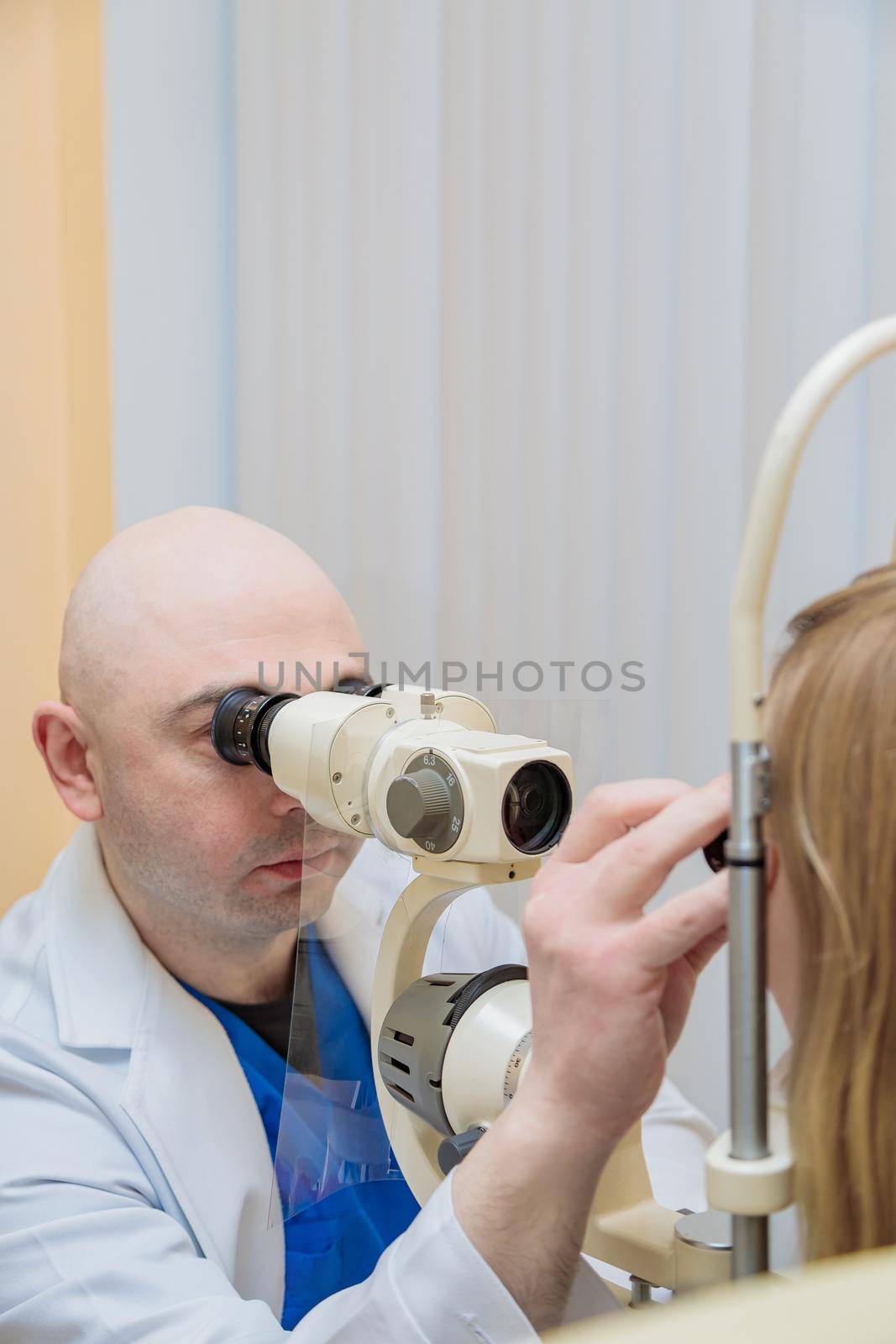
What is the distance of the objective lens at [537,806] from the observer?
0.95 metres

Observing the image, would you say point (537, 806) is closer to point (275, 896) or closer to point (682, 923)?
point (682, 923)

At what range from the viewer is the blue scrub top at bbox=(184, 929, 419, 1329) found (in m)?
A: 1.10

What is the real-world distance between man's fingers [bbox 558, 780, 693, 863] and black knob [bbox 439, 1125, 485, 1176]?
10.3 inches

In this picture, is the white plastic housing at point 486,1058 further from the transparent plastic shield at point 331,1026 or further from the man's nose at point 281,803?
the man's nose at point 281,803

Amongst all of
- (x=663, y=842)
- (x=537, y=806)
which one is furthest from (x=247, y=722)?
(x=663, y=842)

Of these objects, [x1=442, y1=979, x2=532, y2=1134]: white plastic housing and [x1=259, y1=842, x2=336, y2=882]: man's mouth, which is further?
[x1=259, y1=842, x2=336, y2=882]: man's mouth

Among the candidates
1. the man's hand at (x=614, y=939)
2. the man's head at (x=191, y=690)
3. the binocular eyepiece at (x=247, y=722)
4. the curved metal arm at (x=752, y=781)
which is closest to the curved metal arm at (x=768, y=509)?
the curved metal arm at (x=752, y=781)

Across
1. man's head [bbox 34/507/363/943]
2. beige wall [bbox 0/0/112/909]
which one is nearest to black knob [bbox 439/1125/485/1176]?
man's head [bbox 34/507/363/943]

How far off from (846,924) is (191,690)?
2.68 feet

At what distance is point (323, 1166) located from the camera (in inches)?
42.1

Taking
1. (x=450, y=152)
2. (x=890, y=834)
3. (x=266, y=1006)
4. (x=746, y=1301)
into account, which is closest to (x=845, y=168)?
(x=450, y=152)

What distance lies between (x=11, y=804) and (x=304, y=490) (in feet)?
2.83

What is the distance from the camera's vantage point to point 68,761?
1435mm

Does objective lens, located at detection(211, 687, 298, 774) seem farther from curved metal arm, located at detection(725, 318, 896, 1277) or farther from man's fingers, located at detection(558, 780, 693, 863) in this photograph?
curved metal arm, located at detection(725, 318, 896, 1277)
